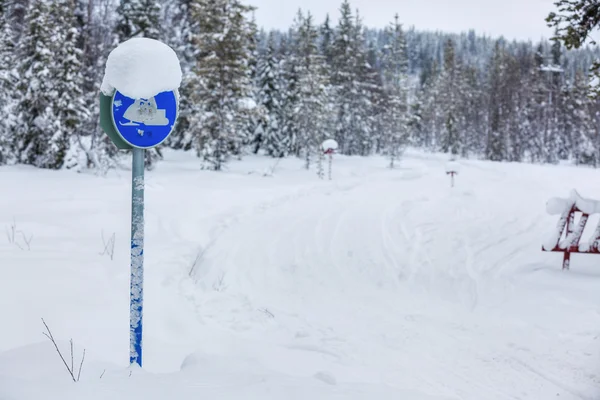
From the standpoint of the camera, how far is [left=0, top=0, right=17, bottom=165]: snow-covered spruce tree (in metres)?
22.9

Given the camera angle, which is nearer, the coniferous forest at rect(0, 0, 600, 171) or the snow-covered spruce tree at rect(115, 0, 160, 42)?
the coniferous forest at rect(0, 0, 600, 171)

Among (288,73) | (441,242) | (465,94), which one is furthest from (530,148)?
(441,242)

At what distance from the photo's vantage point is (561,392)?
4367 millimetres

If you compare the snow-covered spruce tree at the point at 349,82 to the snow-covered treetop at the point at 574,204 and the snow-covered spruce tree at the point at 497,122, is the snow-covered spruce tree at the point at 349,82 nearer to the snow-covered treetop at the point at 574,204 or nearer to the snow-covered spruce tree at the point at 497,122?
the snow-covered spruce tree at the point at 497,122

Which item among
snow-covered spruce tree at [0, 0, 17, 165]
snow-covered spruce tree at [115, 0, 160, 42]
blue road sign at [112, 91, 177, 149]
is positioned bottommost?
blue road sign at [112, 91, 177, 149]

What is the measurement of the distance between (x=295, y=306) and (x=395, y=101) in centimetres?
3668

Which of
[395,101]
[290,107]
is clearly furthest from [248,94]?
[395,101]

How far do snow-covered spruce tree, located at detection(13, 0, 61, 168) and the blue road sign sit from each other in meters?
22.2

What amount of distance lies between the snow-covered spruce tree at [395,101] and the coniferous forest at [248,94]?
0.19 metres

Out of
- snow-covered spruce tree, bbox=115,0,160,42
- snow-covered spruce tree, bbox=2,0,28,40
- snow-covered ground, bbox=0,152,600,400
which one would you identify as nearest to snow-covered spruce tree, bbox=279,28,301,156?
snow-covered spruce tree, bbox=115,0,160,42

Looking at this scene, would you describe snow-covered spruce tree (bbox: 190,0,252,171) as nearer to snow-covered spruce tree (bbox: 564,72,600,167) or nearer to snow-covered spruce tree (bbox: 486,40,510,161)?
snow-covered spruce tree (bbox: 486,40,510,161)

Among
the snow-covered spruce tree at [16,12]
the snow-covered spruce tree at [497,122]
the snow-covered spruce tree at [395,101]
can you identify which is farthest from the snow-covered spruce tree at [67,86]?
the snow-covered spruce tree at [497,122]

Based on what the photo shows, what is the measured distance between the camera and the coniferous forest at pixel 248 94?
22.8m

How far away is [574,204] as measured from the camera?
8742 mm
